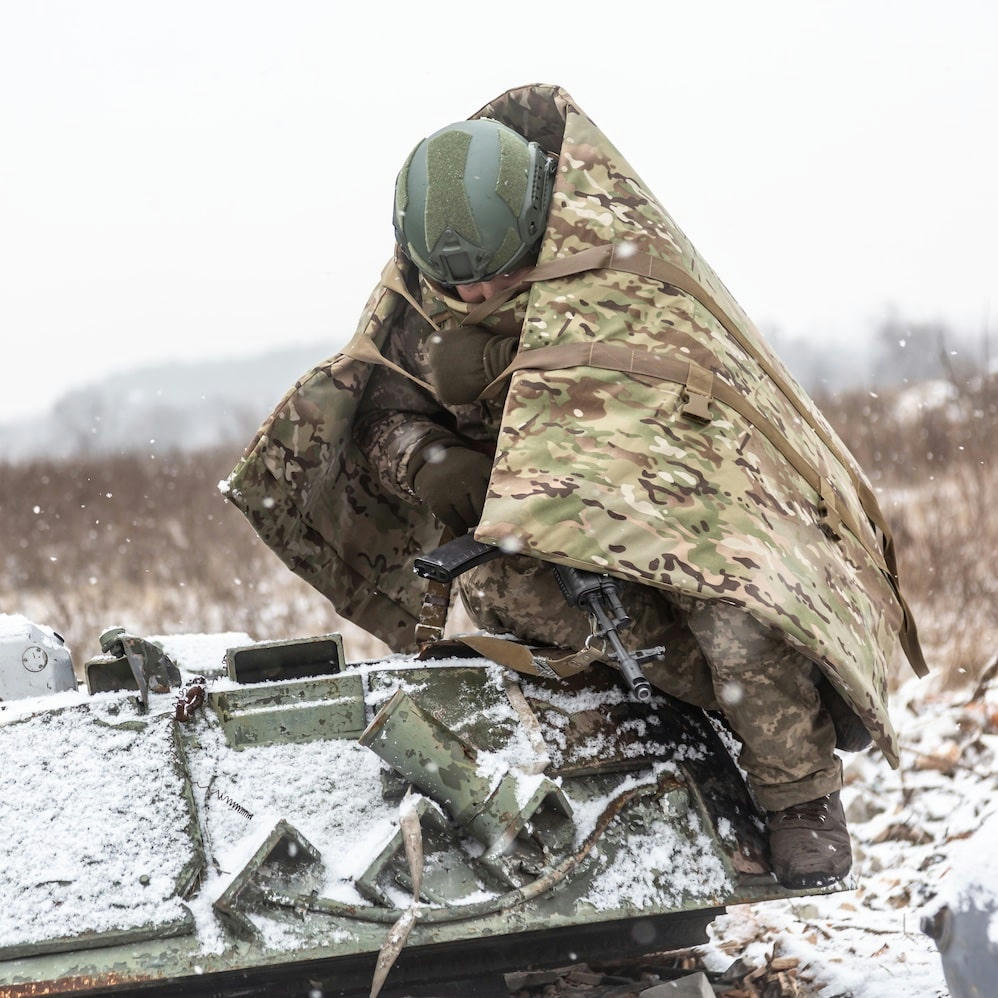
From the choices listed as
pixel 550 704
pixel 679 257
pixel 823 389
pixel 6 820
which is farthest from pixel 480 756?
pixel 823 389

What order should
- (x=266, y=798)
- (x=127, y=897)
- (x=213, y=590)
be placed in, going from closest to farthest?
(x=127, y=897), (x=266, y=798), (x=213, y=590)

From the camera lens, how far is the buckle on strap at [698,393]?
10.3 feet

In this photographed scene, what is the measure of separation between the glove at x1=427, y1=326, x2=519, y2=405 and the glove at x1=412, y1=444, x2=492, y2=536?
0.67 ft

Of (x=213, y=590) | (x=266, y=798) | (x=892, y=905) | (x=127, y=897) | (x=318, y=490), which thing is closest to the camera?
(x=127, y=897)

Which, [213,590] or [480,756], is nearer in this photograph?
[480,756]

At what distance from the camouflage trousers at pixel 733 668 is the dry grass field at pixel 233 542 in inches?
124

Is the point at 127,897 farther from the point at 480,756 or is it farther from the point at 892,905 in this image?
the point at 892,905

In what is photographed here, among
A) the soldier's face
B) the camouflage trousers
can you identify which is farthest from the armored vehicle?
the soldier's face

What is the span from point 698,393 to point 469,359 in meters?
0.66

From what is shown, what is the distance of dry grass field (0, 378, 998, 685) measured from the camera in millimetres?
6996

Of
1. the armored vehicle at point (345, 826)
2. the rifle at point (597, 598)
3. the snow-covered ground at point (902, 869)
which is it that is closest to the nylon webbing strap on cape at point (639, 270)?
the rifle at point (597, 598)

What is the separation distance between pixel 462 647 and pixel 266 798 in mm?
721

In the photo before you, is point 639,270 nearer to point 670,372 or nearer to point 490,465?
point 670,372

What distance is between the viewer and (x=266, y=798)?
3082 mm
